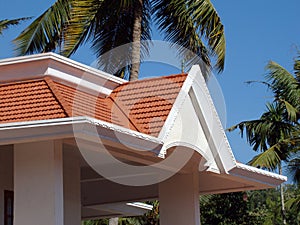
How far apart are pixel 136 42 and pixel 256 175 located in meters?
7.98

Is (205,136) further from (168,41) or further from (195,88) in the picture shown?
(168,41)

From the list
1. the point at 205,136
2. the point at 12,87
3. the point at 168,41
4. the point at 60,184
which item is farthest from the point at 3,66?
the point at 168,41

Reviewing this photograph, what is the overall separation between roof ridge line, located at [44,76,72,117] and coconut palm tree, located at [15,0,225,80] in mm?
9027

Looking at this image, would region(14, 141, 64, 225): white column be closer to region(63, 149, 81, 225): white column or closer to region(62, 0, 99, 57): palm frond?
region(63, 149, 81, 225): white column

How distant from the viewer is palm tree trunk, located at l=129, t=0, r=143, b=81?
2045 cm

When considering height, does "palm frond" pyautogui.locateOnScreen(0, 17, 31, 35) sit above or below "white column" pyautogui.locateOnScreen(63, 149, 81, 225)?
above

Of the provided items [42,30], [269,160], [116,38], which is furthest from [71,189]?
[269,160]

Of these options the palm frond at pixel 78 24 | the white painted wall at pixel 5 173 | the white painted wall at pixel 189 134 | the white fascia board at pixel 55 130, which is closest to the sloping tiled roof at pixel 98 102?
the white painted wall at pixel 189 134

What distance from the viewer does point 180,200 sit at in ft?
44.6

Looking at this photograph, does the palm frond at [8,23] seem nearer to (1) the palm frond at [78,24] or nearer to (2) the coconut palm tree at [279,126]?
(1) the palm frond at [78,24]

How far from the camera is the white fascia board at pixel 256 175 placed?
13133 mm

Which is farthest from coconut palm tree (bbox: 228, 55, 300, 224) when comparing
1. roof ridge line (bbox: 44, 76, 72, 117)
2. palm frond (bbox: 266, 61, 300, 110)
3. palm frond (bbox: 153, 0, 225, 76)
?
roof ridge line (bbox: 44, 76, 72, 117)

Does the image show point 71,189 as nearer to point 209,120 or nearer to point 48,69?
point 48,69

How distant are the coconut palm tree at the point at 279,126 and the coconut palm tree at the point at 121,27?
940cm
